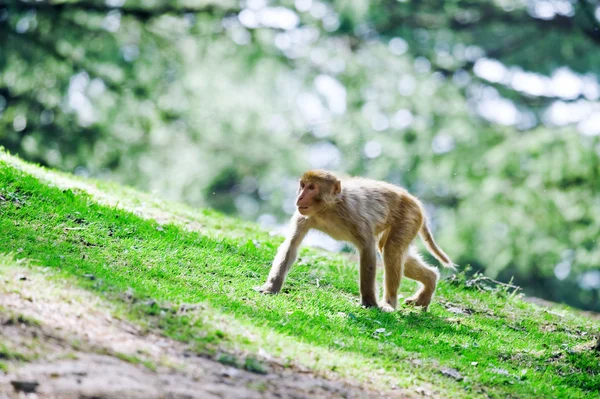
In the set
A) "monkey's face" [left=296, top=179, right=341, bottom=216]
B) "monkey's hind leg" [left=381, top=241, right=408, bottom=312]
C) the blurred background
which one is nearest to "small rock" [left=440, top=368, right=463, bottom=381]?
"monkey's hind leg" [left=381, top=241, right=408, bottom=312]

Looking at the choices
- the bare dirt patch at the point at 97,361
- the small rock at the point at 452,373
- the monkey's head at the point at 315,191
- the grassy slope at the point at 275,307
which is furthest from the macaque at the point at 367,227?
the bare dirt patch at the point at 97,361

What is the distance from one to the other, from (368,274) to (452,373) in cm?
163

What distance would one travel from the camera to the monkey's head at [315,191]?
7398 mm

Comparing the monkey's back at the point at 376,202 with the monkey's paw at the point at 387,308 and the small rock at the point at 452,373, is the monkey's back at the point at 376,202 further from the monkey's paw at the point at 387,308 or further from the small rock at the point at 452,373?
the small rock at the point at 452,373

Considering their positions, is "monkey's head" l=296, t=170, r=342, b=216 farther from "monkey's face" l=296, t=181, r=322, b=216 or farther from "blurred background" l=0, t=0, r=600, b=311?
"blurred background" l=0, t=0, r=600, b=311

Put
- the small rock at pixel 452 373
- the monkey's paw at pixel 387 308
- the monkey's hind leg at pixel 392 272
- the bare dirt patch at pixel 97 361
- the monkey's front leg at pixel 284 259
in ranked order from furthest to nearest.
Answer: the monkey's hind leg at pixel 392 272
the monkey's paw at pixel 387 308
the monkey's front leg at pixel 284 259
the small rock at pixel 452 373
the bare dirt patch at pixel 97 361

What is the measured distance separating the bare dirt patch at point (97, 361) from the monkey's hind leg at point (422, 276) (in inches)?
108

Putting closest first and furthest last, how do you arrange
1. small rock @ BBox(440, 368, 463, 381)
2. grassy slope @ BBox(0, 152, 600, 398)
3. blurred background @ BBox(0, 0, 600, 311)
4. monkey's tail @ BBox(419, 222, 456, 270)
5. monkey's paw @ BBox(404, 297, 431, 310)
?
grassy slope @ BBox(0, 152, 600, 398) → small rock @ BBox(440, 368, 463, 381) → monkey's paw @ BBox(404, 297, 431, 310) → monkey's tail @ BBox(419, 222, 456, 270) → blurred background @ BBox(0, 0, 600, 311)

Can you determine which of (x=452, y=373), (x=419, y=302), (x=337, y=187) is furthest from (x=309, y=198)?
(x=452, y=373)

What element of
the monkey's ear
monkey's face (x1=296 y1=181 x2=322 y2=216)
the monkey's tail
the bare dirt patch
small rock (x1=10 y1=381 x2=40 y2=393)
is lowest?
small rock (x1=10 y1=381 x2=40 y2=393)

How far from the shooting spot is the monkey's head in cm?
740

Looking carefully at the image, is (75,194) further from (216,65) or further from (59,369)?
(216,65)

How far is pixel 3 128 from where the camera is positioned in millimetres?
Answer: 18312

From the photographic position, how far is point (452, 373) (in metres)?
6.18
